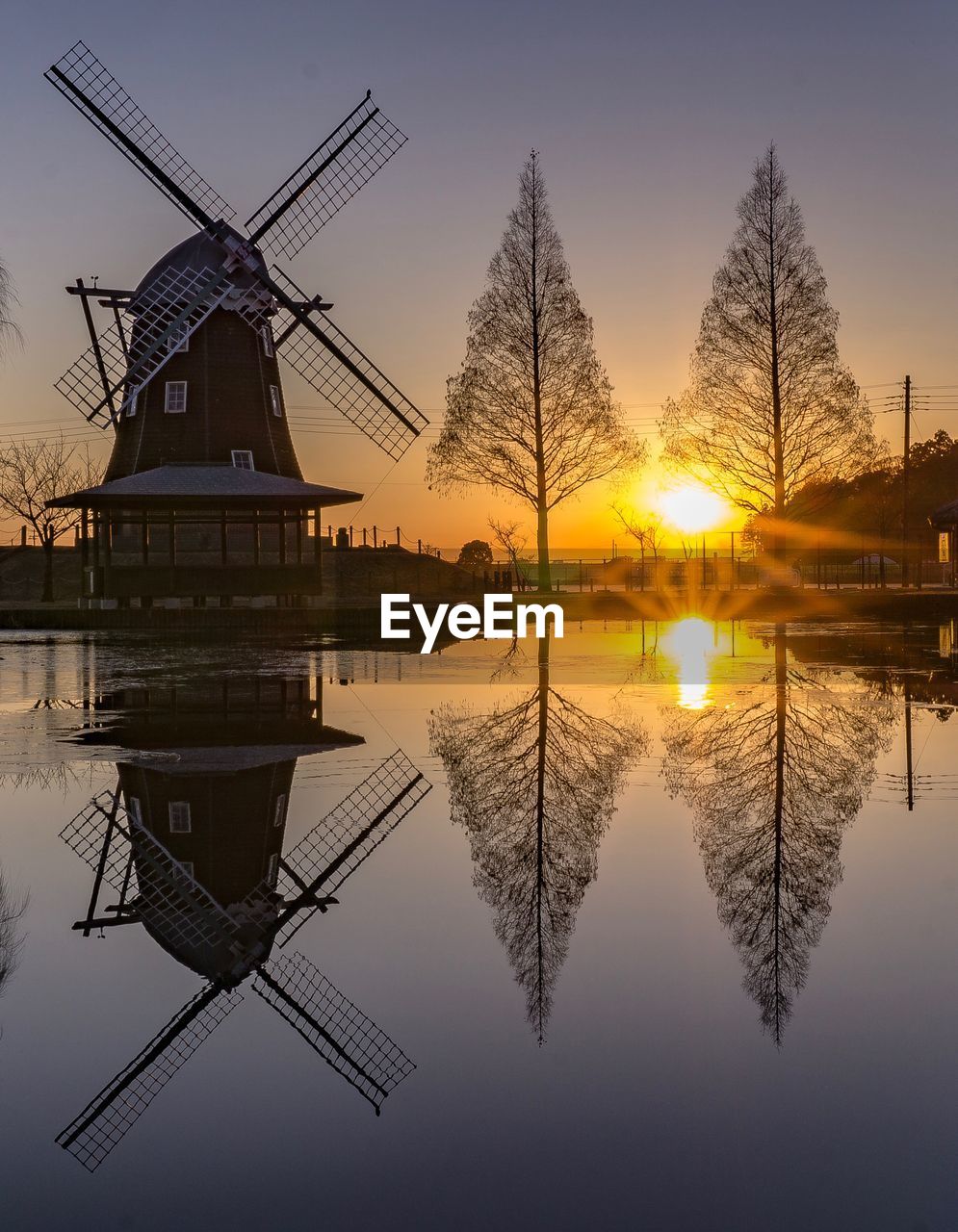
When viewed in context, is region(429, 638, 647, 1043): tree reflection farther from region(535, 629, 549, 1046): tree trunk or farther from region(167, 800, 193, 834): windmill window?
region(167, 800, 193, 834): windmill window

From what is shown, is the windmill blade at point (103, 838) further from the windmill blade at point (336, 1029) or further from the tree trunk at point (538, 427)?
the tree trunk at point (538, 427)

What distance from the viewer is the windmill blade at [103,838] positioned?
8258 mm

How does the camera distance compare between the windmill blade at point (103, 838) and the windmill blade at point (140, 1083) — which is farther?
the windmill blade at point (103, 838)

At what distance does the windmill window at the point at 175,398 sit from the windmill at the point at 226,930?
30671 mm

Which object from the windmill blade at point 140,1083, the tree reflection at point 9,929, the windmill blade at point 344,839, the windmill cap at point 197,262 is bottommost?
the windmill blade at point 140,1083

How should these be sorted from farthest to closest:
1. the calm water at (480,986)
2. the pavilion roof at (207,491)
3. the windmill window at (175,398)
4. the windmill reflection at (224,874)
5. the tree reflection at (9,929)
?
the windmill window at (175,398), the pavilion roof at (207,491), the tree reflection at (9,929), the windmill reflection at (224,874), the calm water at (480,986)

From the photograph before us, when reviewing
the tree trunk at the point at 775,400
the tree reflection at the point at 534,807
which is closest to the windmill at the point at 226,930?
the tree reflection at the point at 534,807

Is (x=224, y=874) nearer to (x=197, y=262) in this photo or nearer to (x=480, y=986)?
(x=480, y=986)

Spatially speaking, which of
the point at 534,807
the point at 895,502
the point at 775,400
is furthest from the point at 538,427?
the point at 895,502

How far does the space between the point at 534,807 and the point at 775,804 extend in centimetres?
179

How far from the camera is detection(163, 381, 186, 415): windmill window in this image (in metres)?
40.3

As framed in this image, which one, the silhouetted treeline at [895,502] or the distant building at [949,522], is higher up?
the silhouetted treeline at [895,502]

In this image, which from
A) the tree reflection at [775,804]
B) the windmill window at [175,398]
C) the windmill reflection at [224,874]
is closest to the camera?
the windmill reflection at [224,874]

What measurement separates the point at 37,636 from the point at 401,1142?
104 feet
